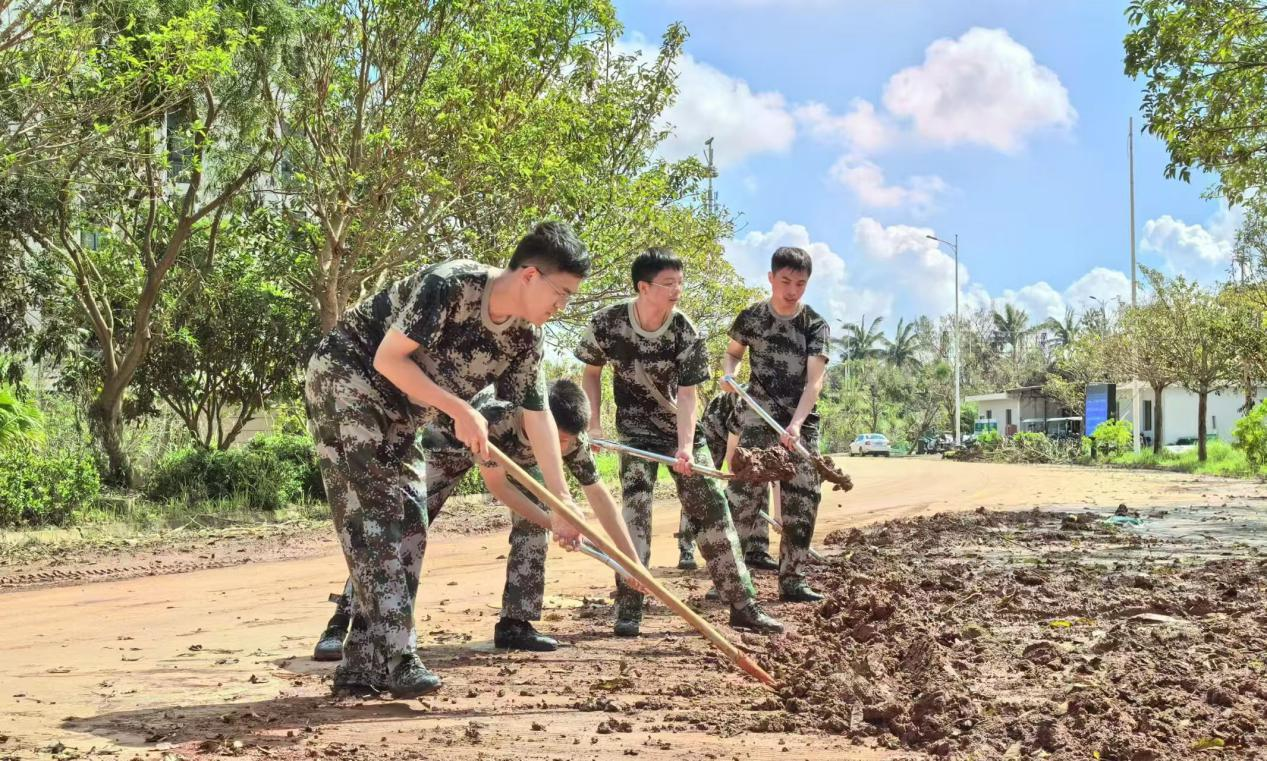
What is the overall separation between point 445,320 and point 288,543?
940 cm

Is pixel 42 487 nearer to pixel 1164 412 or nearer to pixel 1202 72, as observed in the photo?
pixel 1202 72

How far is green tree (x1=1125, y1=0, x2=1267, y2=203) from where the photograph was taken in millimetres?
12516

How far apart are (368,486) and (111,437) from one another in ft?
41.7

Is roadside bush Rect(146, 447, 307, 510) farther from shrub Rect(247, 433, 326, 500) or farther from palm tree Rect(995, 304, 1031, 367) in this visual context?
palm tree Rect(995, 304, 1031, 367)

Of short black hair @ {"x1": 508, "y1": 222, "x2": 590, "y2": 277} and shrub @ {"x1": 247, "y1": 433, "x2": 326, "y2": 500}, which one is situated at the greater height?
short black hair @ {"x1": 508, "y1": 222, "x2": 590, "y2": 277}

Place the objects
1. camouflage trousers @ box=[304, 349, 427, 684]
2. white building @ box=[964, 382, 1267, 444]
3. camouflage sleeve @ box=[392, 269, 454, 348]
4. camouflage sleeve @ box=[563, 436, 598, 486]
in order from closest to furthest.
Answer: camouflage sleeve @ box=[392, 269, 454, 348], camouflage trousers @ box=[304, 349, 427, 684], camouflage sleeve @ box=[563, 436, 598, 486], white building @ box=[964, 382, 1267, 444]

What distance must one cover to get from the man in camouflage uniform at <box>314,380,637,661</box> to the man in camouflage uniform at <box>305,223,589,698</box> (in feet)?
A: 1.47

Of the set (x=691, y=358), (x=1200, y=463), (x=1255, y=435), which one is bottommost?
(x=1200, y=463)

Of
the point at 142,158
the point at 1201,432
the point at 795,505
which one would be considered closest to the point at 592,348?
the point at 795,505

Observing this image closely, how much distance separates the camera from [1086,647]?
5.38 metres

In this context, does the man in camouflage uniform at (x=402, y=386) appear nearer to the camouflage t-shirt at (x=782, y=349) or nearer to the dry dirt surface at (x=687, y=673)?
the dry dirt surface at (x=687, y=673)

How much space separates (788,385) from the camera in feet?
24.1

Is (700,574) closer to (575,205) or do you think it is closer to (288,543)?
(288,543)

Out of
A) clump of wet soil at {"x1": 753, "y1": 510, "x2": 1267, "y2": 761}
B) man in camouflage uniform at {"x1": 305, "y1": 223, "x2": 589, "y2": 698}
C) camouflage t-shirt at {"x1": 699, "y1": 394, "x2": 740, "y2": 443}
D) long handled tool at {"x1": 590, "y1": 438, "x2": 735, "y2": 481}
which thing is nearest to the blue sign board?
clump of wet soil at {"x1": 753, "y1": 510, "x2": 1267, "y2": 761}
